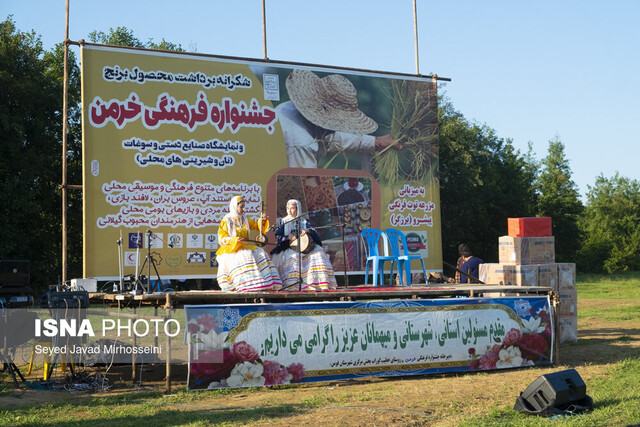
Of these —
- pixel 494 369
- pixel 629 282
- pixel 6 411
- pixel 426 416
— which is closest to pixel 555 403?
pixel 426 416

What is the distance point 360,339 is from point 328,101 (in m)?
5.15

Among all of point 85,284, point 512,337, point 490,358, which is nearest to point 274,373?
point 490,358

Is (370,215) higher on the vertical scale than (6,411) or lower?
higher

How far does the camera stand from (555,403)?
20.4 ft

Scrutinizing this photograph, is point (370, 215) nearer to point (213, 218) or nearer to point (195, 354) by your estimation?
point (213, 218)

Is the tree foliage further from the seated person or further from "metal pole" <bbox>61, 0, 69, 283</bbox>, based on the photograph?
"metal pole" <bbox>61, 0, 69, 283</bbox>

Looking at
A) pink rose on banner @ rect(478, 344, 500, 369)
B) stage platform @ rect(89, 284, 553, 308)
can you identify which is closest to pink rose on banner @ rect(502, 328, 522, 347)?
pink rose on banner @ rect(478, 344, 500, 369)

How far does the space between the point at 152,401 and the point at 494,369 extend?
14.3 ft

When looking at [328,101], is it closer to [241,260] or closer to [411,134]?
[411,134]

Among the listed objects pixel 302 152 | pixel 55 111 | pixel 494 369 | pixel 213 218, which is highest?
Answer: pixel 55 111

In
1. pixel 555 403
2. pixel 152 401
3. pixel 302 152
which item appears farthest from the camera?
pixel 302 152

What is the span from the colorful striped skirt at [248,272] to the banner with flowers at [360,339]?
3.80 ft

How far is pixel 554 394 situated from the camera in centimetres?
618

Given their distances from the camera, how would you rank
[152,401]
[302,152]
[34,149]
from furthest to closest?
[34,149] → [302,152] → [152,401]
